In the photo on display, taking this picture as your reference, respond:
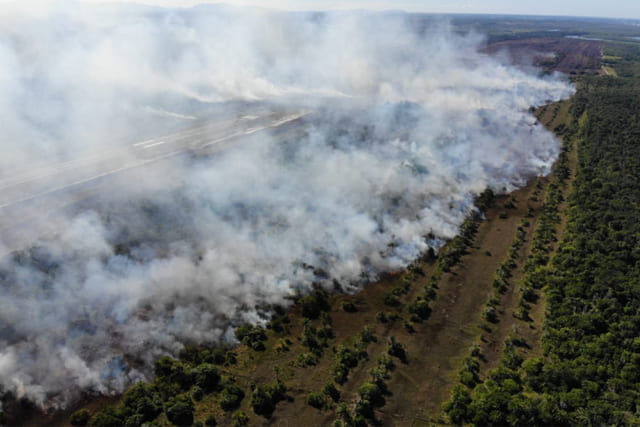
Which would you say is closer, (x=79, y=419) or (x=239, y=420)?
(x=79, y=419)

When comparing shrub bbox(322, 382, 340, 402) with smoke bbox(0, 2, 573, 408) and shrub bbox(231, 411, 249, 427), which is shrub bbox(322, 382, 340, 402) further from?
smoke bbox(0, 2, 573, 408)

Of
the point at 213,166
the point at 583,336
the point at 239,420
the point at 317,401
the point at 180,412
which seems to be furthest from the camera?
the point at 213,166

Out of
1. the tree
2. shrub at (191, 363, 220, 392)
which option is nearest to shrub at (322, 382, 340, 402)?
shrub at (191, 363, 220, 392)

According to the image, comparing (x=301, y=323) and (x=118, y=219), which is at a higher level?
(x=118, y=219)

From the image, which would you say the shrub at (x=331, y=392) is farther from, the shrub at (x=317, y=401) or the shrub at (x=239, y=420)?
the shrub at (x=239, y=420)

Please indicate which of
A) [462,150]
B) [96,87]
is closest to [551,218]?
[462,150]

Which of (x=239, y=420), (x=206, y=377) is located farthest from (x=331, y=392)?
(x=206, y=377)

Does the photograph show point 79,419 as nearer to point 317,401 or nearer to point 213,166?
point 317,401

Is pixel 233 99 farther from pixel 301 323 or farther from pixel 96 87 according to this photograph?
pixel 301 323

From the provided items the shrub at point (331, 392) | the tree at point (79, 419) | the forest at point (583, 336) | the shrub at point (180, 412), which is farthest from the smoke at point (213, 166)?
the forest at point (583, 336)
